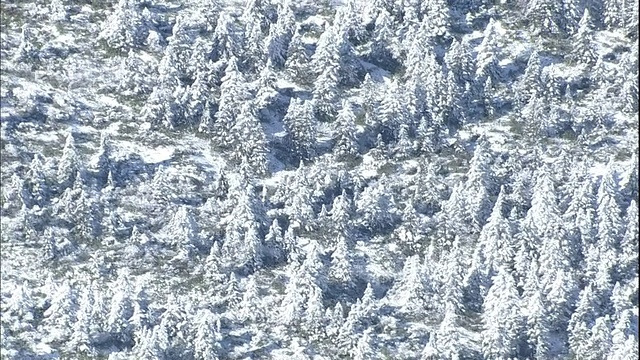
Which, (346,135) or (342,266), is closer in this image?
(342,266)

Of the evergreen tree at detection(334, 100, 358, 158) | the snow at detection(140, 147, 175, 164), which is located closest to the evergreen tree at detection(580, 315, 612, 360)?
the evergreen tree at detection(334, 100, 358, 158)

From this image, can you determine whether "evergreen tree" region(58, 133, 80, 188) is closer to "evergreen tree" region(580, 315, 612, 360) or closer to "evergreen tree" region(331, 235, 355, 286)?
"evergreen tree" region(331, 235, 355, 286)

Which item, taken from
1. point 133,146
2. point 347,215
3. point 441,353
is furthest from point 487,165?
point 133,146

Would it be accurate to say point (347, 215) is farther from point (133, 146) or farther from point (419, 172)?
point (133, 146)

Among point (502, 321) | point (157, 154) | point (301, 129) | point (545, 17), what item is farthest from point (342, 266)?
point (545, 17)

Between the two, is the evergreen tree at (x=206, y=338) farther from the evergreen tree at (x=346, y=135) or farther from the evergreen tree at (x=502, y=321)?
the evergreen tree at (x=346, y=135)

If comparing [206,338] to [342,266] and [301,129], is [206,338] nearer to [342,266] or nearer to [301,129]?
[342,266]

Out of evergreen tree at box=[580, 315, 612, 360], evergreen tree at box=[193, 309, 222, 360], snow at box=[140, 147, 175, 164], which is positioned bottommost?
evergreen tree at box=[193, 309, 222, 360]

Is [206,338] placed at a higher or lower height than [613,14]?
lower
